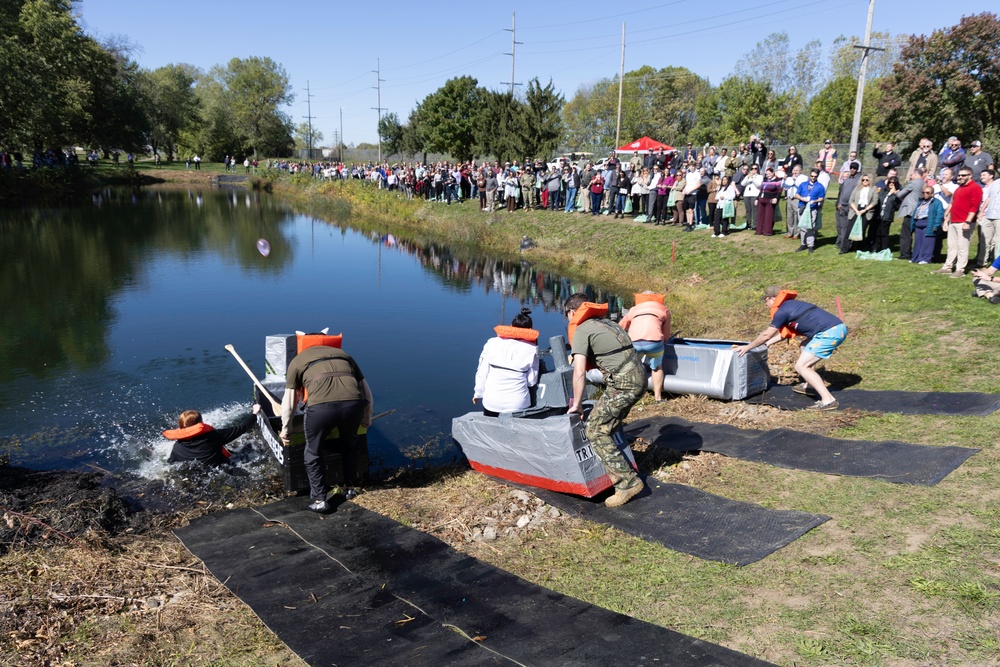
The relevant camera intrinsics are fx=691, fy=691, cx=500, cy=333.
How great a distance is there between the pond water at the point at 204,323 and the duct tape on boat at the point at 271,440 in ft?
4.63

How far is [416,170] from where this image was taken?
134ft

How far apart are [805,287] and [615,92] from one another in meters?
84.5

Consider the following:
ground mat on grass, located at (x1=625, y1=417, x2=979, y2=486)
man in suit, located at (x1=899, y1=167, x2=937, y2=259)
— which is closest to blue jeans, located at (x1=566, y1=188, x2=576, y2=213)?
man in suit, located at (x1=899, y1=167, x2=937, y2=259)

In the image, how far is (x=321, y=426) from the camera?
6.77 metres

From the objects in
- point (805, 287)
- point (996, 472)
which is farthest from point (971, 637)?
point (805, 287)

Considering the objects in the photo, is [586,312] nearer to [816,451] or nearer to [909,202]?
[816,451]

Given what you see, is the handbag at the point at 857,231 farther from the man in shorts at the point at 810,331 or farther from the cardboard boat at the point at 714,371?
the man in shorts at the point at 810,331

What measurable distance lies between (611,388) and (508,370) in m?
1.58

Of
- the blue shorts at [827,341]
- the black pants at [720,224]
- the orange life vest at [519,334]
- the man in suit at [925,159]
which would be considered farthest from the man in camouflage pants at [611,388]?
the black pants at [720,224]

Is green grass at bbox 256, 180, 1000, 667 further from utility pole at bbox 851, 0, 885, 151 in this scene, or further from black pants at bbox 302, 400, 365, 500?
utility pole at bbox 851, 0, 885, 151

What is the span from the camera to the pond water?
34.1ft

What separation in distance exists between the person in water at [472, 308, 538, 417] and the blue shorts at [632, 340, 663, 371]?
2450 mm

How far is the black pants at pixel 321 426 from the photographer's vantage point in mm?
6715

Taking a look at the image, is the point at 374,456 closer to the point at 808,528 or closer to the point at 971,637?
the point at 808,528
